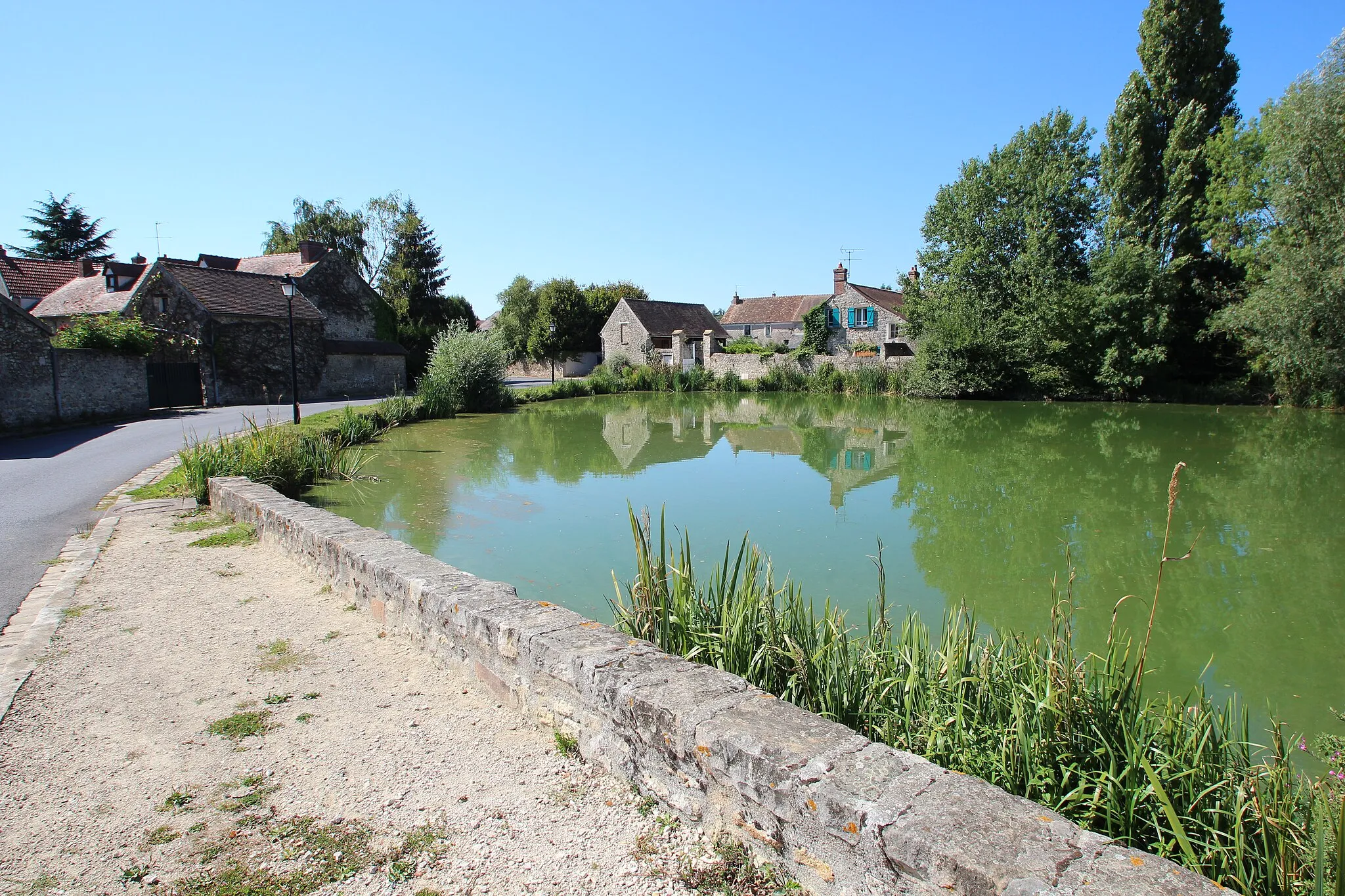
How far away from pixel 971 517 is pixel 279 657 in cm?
887

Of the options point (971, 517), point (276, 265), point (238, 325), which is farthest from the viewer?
point (276, 265)

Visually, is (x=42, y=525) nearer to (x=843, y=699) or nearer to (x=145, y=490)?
(x=145, y=490)

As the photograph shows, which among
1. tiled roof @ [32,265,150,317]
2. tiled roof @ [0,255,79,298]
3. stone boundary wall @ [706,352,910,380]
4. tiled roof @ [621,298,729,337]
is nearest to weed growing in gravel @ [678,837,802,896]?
tiled roof @ [32,265,150,317]

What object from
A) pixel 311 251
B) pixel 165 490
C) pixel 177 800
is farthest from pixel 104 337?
pixel 177 800

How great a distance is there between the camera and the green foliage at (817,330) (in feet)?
144

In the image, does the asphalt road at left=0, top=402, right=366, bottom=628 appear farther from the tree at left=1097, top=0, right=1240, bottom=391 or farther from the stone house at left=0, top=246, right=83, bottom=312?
the tree at left=1097, top=0, right=1240, bottom=391

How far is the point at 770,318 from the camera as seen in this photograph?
178 feet

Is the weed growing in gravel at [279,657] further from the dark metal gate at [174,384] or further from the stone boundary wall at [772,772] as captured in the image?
the dark metal gate at [174,384]

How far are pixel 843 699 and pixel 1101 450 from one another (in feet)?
51.0

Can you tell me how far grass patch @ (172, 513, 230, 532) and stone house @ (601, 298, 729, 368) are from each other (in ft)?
116

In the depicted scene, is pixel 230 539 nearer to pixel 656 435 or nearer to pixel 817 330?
pixel 656 435

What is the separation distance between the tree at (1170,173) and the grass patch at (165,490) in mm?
30206

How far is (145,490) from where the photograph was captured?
9.23 metres

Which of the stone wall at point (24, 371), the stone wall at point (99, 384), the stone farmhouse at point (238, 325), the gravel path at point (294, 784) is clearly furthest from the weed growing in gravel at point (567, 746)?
the stone farmhouse at point (238, 325)
